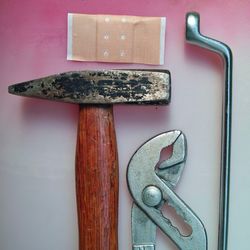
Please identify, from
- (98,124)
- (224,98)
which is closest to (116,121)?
(98,124)

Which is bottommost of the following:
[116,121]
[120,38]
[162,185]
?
[162,185]

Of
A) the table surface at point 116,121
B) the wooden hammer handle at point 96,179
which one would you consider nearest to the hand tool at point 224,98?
the table surface at point 116,121

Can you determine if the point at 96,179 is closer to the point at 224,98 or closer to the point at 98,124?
the point at 98,124

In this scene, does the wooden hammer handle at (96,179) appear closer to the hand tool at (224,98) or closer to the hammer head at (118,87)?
the hammer head at (118,87)

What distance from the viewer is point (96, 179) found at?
29.0 inches

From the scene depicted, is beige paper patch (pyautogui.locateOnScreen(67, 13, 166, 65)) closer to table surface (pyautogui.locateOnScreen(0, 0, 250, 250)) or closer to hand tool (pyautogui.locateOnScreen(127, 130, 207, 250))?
table surface (pyautogui.locateOnScreen(0, 0, 250, 250))

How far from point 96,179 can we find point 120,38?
0.24 meters

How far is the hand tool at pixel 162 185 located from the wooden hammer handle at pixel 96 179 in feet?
0.16

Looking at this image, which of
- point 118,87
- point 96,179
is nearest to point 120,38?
point 118,87

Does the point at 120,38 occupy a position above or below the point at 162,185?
above

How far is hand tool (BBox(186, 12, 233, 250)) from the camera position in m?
0.75

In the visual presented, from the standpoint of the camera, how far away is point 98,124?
0.74 m

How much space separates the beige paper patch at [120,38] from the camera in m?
0.78

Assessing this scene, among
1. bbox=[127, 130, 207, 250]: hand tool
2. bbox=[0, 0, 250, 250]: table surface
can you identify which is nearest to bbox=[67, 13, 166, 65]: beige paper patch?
bbox=[0, 0, 250, 250]: table surface
